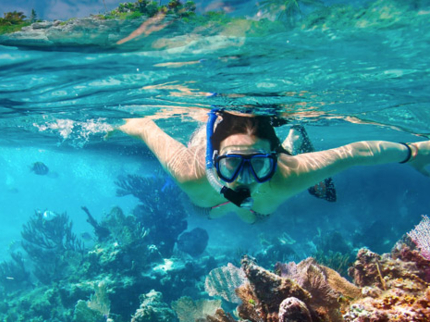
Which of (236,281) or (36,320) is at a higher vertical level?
(236,281)

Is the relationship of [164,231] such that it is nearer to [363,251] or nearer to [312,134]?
[363,251]

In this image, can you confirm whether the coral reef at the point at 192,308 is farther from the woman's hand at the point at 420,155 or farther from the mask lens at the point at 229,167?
the woman's hand at the point at 420,155

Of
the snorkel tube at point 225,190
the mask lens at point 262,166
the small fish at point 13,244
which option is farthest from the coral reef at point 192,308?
the small fish at point 13,244

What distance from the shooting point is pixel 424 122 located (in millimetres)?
13414

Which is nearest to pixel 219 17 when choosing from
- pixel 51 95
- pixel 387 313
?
pixel 387 313

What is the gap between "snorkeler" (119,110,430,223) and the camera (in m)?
3.80

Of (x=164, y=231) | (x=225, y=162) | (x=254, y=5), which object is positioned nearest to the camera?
(x=225, y=162)

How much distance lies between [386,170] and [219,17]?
19.6m

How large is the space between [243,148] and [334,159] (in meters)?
1.86

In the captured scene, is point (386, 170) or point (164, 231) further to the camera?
point (386, 170)

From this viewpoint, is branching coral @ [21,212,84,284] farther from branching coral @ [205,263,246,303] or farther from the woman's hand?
the woman's hand

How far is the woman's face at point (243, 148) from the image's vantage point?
3.79 metres

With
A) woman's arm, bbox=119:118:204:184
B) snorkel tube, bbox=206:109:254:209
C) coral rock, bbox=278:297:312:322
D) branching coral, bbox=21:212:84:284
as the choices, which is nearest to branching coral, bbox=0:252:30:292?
branching coral, bbox=21:212:84:284

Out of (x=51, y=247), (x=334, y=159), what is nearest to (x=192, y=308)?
(x=334, y=159)
